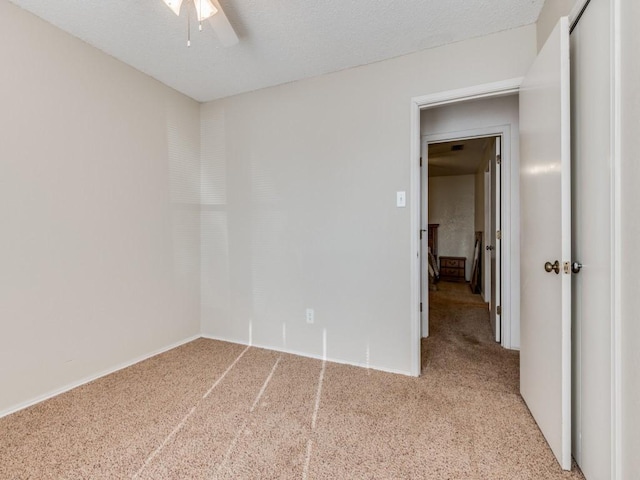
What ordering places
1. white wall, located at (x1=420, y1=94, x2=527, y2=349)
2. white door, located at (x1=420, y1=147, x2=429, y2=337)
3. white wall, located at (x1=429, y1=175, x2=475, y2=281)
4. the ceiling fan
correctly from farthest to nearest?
white wall, located at (x1=429, y1=175, x2=475, y2=281)
white door, located at (x1=420, y1=147, x2=429, y2=337)
white wall, located at (x1=420, y1=94, x2=527, y2=349)
the ceiling fan

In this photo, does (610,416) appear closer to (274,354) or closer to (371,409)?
(371,409)

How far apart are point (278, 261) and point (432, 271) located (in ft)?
14.7

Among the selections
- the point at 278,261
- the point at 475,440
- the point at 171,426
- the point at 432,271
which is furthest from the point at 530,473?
the point at 432,271

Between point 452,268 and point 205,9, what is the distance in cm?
637

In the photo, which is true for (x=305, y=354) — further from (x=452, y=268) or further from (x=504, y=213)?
(x=452, y=268)

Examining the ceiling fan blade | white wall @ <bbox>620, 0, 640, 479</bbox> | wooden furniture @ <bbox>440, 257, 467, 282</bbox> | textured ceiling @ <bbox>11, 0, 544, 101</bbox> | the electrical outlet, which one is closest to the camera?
white wall @ <bbox>620, 0, 640, 479</bbox>

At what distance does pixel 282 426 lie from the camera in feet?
5.31

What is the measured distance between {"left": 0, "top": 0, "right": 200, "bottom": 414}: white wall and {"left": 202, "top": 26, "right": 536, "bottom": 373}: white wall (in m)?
0.41

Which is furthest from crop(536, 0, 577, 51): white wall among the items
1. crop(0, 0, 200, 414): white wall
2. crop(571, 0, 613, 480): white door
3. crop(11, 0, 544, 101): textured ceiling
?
crop(0, 0, 200, 414): white wall

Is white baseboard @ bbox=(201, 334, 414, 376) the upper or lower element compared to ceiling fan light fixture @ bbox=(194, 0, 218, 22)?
lower

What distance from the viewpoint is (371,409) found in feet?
5.83

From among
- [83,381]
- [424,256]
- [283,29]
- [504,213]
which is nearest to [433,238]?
[424,256]

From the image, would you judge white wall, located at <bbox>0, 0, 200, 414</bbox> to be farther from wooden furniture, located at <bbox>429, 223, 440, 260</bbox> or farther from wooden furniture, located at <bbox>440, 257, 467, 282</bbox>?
wooden furniture, located at <bbox>440, 257, 467, 282</bbox>

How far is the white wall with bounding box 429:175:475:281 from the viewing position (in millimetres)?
6586
